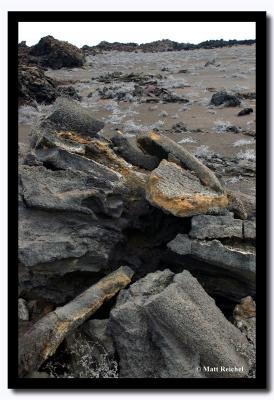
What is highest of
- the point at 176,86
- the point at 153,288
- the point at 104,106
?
the point at 176,86

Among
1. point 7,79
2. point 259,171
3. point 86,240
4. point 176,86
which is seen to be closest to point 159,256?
point 86,240

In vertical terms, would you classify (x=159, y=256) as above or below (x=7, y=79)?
below

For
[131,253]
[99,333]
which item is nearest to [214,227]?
[131,253]

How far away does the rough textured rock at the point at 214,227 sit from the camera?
5816mm

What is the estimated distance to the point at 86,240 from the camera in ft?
19.1

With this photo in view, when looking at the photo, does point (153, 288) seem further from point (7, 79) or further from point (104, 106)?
point (104, 106)

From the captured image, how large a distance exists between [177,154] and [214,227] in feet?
5.09

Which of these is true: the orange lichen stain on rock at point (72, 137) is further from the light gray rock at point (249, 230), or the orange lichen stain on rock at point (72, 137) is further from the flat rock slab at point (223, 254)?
the light gray rock at point (249, 230)

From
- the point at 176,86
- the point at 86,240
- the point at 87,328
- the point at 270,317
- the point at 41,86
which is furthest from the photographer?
the point at 176,86

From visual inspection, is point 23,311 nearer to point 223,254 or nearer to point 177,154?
point 223,254

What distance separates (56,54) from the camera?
37.2 metres

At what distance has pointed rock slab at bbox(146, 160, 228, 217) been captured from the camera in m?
5.76

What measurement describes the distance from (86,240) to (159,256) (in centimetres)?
111

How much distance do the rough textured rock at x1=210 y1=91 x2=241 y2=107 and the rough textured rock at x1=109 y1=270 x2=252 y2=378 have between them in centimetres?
1683
